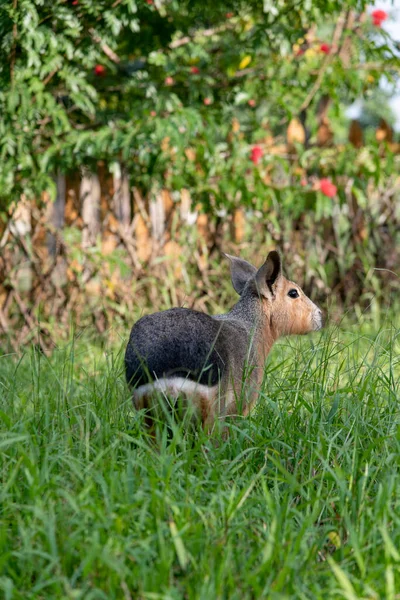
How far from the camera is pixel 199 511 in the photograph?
93.4 inches

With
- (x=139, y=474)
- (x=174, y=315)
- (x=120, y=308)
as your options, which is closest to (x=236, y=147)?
(x=120, y=308)

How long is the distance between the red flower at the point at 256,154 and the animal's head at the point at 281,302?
2449mm

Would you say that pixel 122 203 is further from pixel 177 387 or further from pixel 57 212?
pixel 177 387

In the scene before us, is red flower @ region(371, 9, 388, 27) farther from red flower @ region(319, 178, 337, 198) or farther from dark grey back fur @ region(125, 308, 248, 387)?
dark grey back fur @ region(125, 308, 248, 387)

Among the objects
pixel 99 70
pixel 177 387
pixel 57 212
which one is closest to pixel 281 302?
pixel 177 387

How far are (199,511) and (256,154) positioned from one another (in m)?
4.42

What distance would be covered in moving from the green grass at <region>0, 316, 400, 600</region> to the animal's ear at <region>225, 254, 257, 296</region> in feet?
3.13

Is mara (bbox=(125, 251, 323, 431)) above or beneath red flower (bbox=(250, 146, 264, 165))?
beneath

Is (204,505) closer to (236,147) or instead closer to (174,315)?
(174,315)

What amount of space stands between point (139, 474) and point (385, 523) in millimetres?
857

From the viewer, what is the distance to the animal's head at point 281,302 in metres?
3.79

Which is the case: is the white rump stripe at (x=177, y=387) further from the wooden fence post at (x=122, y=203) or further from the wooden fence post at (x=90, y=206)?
the wooden fence post at (x=122, y=203)

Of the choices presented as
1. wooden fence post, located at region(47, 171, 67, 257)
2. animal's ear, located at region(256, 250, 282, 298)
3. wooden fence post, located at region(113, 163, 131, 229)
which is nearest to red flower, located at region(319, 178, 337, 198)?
wooden fence post, located at region(113, 163, 131, 229)

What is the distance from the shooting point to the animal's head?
3793 millimetres
